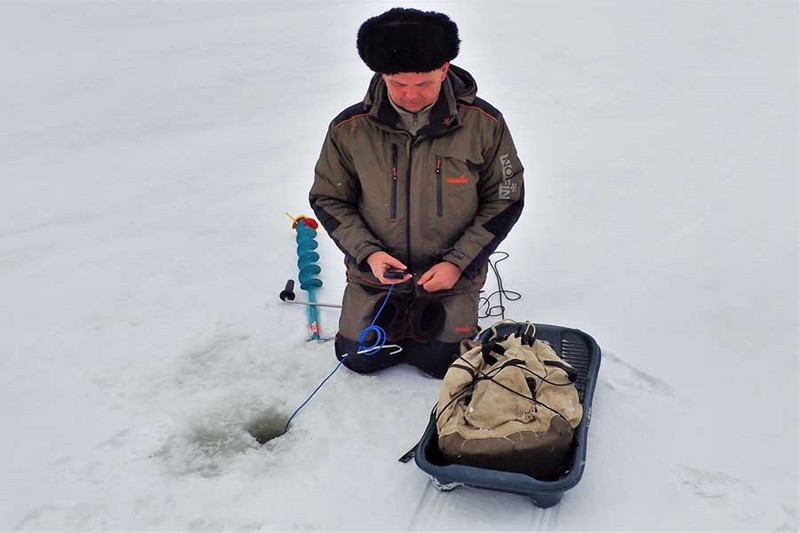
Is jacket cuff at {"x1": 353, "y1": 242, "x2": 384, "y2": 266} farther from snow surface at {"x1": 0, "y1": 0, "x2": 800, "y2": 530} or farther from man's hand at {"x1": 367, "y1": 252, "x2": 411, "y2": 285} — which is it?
snow surface at {"x1": 0, "y1": 0, "x2": 800, "y2": 530}

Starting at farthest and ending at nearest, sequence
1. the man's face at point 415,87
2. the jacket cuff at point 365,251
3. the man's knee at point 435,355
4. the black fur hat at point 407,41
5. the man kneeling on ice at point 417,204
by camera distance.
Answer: the man's knee at point 435,355, the jacket cuff at point 365,251, the man kneeling on ice at point 417,204, the man's face at point 415,87, the black fur hat at point 407,41

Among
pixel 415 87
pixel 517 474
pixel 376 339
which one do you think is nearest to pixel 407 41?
pixel 415 87

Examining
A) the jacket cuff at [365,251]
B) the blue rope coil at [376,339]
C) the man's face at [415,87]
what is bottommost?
the blue rope coil at [376,339]

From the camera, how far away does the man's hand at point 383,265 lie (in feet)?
9.20

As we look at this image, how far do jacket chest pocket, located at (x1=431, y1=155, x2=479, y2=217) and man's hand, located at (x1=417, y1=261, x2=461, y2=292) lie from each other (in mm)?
205

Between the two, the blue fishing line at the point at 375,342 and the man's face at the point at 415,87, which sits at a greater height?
A: the man's face at the point at 415,87

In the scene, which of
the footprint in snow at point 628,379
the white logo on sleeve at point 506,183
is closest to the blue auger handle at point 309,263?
the white logo on sleeve at point 506,183

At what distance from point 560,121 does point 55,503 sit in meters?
4.29

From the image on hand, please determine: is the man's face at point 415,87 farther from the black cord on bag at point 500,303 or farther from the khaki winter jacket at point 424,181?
the black cord on bag at point 500,303

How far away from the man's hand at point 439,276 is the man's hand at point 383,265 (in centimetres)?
7

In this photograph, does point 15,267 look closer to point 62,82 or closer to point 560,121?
point 62,82

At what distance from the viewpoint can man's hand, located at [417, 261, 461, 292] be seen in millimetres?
2803

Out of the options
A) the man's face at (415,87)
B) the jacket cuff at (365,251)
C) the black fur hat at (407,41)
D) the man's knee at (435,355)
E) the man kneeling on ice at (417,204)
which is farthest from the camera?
the man's knee at (435,355)

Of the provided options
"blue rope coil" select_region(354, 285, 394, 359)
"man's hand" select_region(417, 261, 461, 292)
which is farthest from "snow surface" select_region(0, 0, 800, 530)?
"man's hand" select_region(417, 261, 461, 292)
